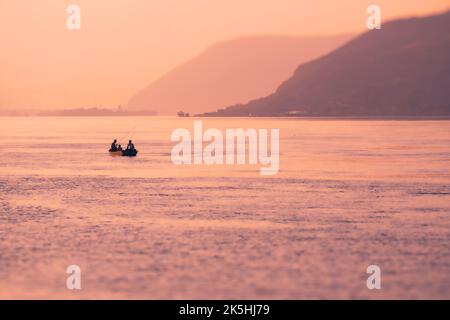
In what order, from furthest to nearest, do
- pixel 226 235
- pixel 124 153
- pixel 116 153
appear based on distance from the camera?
pixel 116 153, pixel 124 153, pixel 226 235

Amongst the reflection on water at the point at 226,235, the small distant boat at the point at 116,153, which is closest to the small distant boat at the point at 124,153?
the small distant boat at the point at 116,153

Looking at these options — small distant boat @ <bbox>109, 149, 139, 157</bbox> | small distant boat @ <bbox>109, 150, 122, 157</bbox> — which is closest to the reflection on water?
small distant boat @ <bbox>109, 149, 139, 157</bbox>

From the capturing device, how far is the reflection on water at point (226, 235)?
2700cm

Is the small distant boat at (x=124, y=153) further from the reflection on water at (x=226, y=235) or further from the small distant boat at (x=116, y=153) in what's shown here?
the reflection on water at (x=226, y=235)

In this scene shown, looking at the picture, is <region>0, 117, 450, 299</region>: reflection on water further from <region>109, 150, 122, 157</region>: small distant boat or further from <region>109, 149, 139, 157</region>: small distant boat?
<region>109, 150, 122, 157</region>: small distant boat

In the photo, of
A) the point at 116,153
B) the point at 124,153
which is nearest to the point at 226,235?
the point at 124,153

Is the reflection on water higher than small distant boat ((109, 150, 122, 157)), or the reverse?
small distant boat ((109, 150, 122, 157))

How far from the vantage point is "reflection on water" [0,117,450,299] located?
27.0 meters

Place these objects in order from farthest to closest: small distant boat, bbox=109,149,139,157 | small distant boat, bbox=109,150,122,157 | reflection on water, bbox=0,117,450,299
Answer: small distant boat, bbox=109,150,122,157, small distant boat, bbox=109,149,139,157, reflection on water, bbox=0,117,450,299

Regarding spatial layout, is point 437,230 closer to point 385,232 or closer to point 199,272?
point 385,232

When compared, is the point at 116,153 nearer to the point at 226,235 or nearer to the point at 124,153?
the point at 124,153

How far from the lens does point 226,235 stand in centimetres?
3641

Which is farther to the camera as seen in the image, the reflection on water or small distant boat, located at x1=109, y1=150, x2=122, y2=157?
small distant boat, located at x1=109, y1=150, x2=122, y2=157

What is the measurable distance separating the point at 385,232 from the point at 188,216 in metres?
11.8
